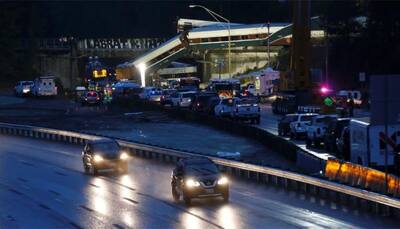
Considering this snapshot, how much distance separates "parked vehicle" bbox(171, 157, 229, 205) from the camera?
89.0 ft

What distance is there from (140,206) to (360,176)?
7000mm

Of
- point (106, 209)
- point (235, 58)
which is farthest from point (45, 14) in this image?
point (106, 209)

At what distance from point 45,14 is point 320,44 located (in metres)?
66.7

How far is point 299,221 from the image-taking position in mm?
23688

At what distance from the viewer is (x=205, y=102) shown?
6931 centimetres

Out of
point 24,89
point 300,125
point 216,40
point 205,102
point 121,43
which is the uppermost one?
point 121,43

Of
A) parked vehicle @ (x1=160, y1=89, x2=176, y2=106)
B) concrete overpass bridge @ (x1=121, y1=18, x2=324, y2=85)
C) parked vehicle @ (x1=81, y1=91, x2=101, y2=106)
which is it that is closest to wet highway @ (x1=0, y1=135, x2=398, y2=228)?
parked vehicle @ (x1=160, y1=89, x2=176, y2=106)

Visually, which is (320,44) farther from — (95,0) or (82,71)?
(95,0)

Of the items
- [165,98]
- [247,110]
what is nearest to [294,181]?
[247,110]

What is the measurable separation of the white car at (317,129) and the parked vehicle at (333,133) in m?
1.77

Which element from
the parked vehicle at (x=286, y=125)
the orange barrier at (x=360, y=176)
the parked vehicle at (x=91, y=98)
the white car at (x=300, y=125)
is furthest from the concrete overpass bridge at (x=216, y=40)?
the orange barrier at (x=360, y=176)

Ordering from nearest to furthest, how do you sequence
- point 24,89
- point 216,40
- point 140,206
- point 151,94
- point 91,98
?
point 140,206
point 91,98
point 151,94
point 24,89
point 216,40

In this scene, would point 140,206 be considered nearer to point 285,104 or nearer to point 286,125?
point 286,125

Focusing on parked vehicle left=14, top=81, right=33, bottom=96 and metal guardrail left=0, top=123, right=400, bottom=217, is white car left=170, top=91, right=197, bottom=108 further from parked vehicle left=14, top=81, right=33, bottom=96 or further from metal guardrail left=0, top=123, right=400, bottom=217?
parked vehicle left=14, top=81, right=33, bottom=96
